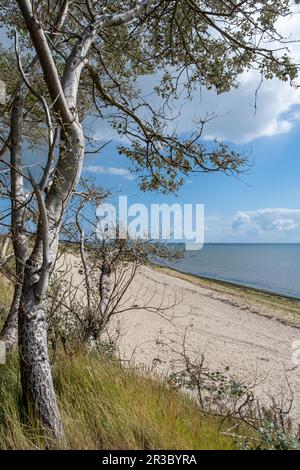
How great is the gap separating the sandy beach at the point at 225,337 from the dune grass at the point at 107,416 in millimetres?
2030

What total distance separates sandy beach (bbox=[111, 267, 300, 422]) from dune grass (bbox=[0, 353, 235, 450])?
2.03m

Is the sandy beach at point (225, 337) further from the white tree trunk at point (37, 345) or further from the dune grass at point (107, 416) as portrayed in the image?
the white tree trunk at point (37, 345)

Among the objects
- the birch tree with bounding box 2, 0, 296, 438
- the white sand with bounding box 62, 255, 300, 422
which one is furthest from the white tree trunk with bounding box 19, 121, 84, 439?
the white sand with bounding box 62, 255, 300, 422

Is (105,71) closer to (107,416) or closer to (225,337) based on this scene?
(107,416)

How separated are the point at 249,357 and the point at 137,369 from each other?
31.2ft

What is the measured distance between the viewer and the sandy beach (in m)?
10.3

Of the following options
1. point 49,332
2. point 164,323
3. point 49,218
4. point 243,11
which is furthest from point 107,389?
point 164,323

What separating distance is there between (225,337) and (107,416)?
1297cm

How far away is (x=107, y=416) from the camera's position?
8.99ft

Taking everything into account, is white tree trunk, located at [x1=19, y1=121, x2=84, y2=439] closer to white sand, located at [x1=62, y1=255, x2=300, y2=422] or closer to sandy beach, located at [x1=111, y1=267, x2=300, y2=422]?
sandy beach, located at [x1=111, y1=267, x2=300, y2=422]

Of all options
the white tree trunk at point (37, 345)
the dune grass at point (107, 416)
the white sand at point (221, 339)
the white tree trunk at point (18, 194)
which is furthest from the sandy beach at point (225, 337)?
the white tree trunk at point (37, 345)

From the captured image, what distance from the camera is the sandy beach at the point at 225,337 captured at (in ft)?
33.7
